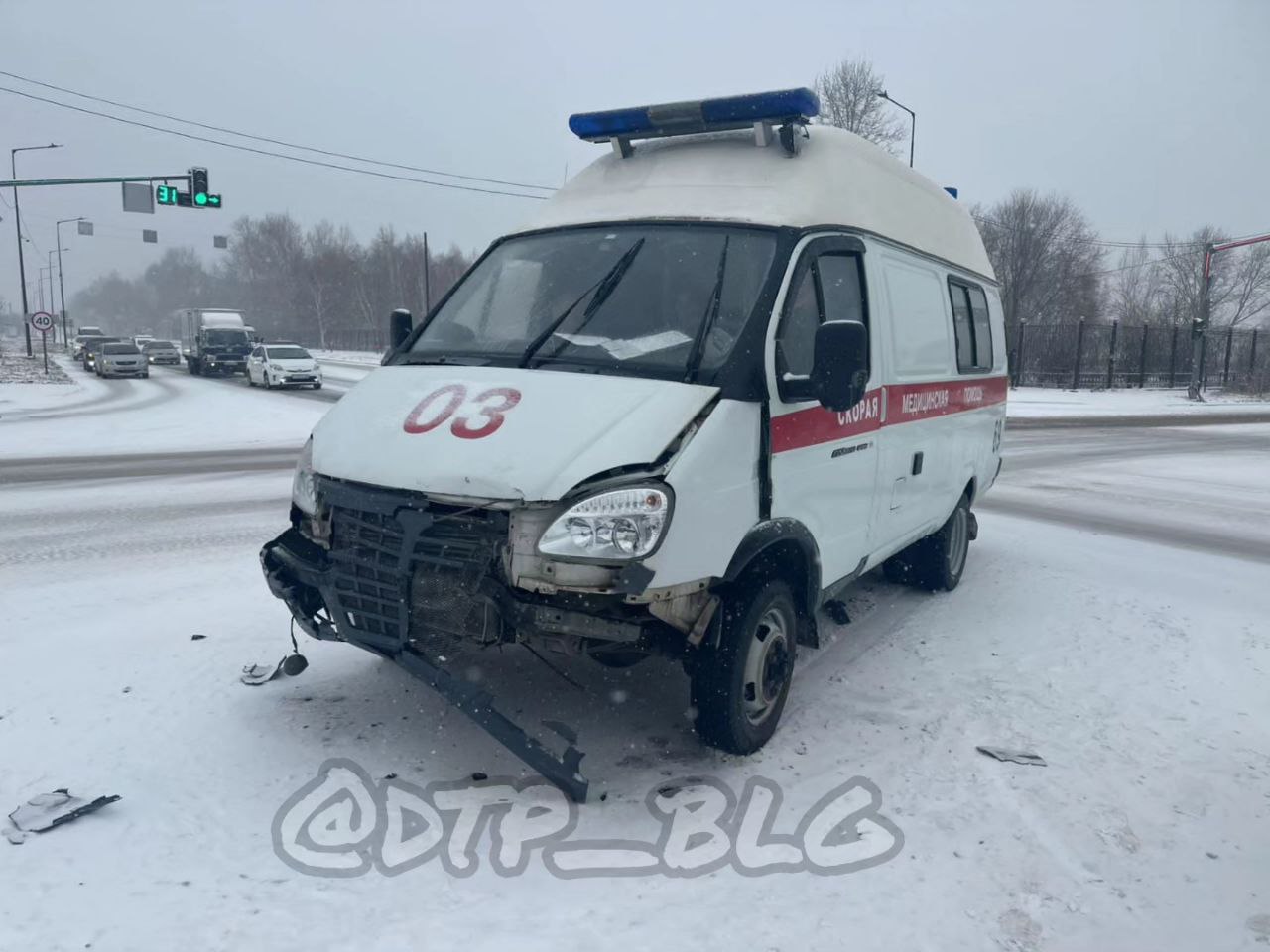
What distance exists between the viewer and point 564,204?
5156 mm

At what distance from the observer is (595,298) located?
4.45 meters

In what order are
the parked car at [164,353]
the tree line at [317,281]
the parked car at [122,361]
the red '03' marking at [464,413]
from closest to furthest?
the red '03' marking at [464,413] < the parked car at [122,361] < the parked car at [164,353] < the tree line at [317,281]

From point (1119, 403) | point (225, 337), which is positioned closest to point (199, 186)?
point (225, 337)

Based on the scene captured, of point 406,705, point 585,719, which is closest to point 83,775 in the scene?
point 406,705

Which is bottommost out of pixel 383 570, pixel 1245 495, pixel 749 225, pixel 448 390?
pixel 1245 495

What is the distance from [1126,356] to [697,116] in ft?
134

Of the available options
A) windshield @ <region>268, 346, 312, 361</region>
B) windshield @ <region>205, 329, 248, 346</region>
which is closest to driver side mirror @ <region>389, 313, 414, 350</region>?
windshield @ <region>268, 346, 312, 361</region>

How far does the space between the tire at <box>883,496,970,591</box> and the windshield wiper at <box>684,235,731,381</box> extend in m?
3.21

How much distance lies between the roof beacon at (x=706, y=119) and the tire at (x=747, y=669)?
231cm

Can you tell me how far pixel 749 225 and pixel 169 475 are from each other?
10722 millimetres

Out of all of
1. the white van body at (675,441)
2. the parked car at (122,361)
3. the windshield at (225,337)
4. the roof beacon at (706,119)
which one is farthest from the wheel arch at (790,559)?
the parked car at (122,361)

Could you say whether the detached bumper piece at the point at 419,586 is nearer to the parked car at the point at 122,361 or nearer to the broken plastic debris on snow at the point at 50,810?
the broken plastic debris on snow at the point at 50,810

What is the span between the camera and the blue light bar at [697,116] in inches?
182

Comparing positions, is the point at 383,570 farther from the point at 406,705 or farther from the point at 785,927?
the point at 785,927
